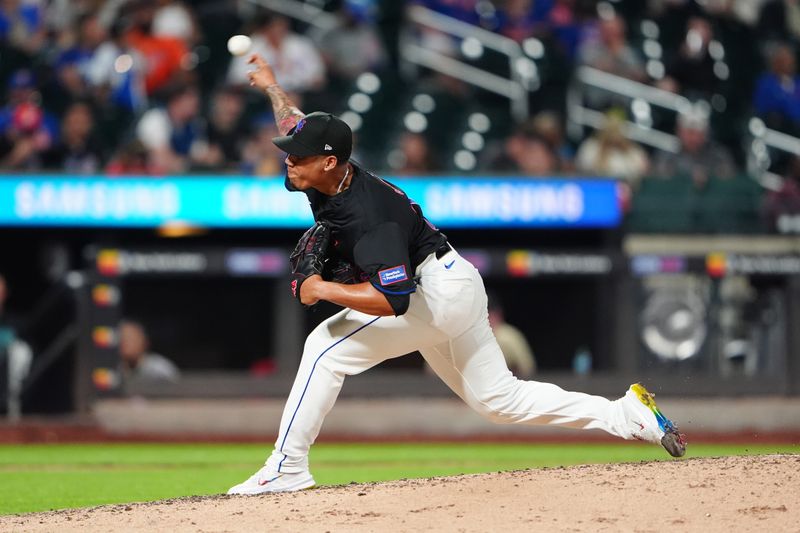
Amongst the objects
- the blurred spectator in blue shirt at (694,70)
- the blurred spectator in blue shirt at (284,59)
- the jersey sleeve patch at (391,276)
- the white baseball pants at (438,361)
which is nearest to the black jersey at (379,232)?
the jersey sleeve patch at (391,276)

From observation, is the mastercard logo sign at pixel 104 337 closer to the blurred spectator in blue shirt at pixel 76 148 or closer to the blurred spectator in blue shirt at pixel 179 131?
the blurred spectator in blue shirt at pixel 76 148

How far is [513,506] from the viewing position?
5473mm

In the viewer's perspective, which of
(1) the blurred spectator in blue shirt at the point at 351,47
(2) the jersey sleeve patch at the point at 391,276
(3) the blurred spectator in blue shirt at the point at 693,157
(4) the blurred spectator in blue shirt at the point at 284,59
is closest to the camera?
(2) the jersey sleeve patch at the point at 391,276

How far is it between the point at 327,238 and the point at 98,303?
7.03 metres

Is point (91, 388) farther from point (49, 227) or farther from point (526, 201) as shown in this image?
point (526, 201)

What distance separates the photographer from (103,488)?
7980mm

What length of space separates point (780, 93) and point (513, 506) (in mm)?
10230

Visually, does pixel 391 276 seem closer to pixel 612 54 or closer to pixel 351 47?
pixel 351 47

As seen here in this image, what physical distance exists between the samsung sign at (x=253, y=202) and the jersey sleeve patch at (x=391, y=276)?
6191 millimetres

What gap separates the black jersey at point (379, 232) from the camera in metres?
5.52

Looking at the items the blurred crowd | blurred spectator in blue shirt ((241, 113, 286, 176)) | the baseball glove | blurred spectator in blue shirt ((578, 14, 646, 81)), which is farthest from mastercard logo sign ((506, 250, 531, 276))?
the baseball glove

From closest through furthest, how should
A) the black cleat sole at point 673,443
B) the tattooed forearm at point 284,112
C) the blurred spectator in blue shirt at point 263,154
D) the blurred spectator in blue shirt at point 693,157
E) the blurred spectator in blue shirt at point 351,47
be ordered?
the black cleat sole at point 673,443 → the tattooed forearm at point 284,112 → the blurred spectator in blue shirt at point 263,154 → the blurred spectator in blue shirt at point 693,157 → the blurred spectator in blue shirt at point 351,47

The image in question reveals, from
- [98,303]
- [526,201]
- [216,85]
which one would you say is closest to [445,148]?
[526,201]

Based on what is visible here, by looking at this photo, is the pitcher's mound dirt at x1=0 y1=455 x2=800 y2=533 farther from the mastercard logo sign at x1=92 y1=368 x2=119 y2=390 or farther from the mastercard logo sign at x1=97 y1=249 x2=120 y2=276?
the mastercard logo sign at x1=97 y1=249 x2=120 y2=276
